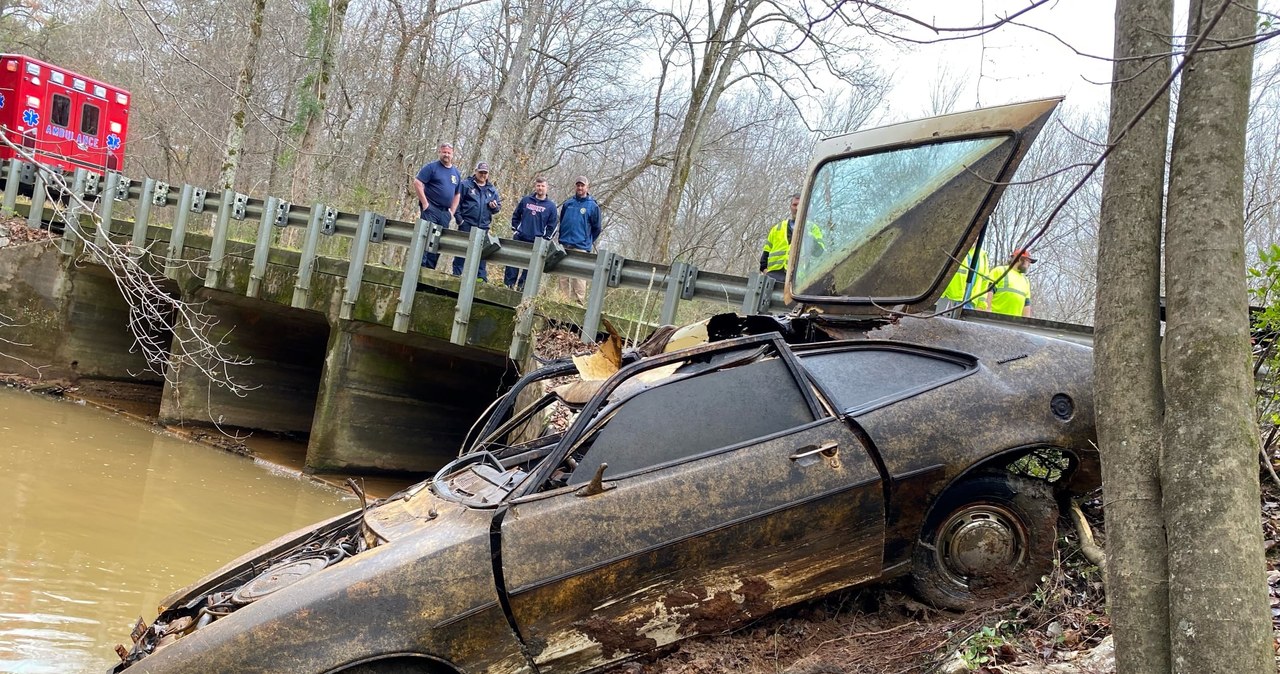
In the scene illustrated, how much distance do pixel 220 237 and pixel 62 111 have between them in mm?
7483

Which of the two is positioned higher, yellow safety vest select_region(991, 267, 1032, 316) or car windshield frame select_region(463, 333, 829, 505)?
yellow safety vest select_region(991, 267, 1032, 316)

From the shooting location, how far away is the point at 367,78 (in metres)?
28.3

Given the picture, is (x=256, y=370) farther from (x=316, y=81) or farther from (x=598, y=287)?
(x=598, y=287)

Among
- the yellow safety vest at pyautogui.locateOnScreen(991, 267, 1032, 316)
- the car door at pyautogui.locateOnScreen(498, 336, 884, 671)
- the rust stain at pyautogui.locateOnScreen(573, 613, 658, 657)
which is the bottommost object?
the rust stain at pyautogui.locateOnScreen(573, 613, 658, 657)

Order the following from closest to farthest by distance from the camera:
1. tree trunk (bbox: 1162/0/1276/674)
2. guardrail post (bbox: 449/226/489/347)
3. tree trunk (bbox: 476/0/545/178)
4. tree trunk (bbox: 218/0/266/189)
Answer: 1. tree trunk (bbox: 1162/0/1276/674)
2. guardrail post (bbox: 449/226/489/347)
3. tree trunk (bbox: 218/0/266/189)
4. tree trunk (bbox: 476/0/545/178)

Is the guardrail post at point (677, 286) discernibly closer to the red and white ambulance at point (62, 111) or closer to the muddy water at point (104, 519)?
the muddy water at point (104, 519)

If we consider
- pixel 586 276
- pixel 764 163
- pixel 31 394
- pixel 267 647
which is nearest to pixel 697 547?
pixel 267 647

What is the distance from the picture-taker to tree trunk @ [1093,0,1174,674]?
3074mm

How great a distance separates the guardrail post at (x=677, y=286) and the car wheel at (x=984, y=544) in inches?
230

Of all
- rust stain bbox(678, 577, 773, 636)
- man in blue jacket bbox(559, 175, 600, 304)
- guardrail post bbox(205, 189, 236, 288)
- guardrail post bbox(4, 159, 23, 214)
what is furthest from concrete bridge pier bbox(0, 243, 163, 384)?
rust stain bbox(678, 577, 773, 636)

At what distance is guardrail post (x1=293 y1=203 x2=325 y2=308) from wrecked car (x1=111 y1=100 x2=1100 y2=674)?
8854 millimetres

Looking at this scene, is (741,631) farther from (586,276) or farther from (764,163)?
(764,163)

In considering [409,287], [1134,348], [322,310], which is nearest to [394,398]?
[322,310]

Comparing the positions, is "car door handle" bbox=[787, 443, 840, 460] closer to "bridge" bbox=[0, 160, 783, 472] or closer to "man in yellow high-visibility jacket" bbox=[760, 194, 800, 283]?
"bridge" bbox=[0, 160, 783, 472]
